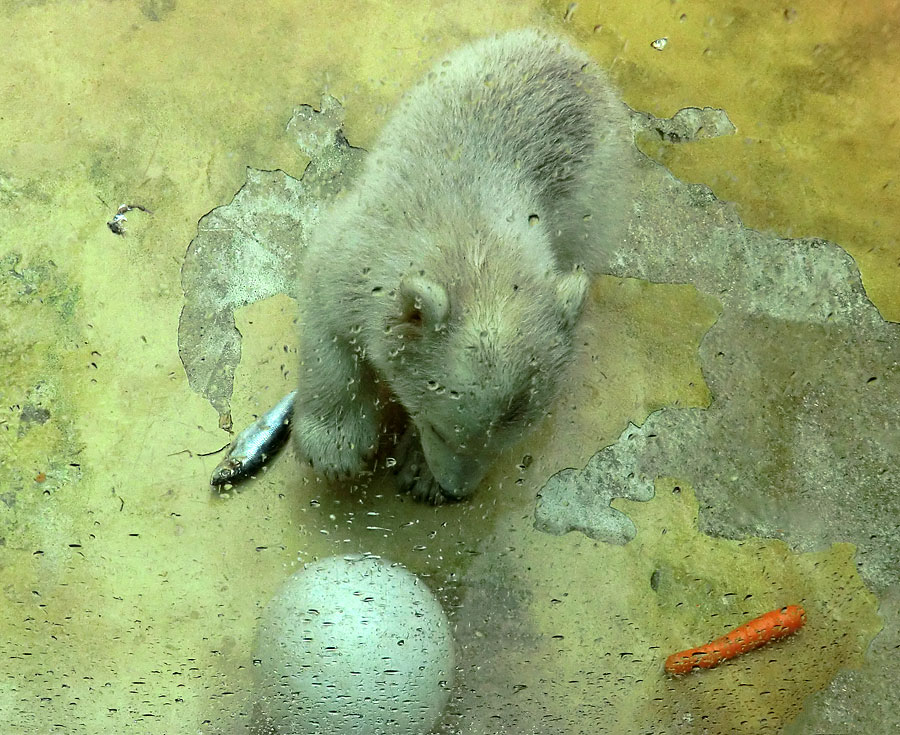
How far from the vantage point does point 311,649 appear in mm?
1281

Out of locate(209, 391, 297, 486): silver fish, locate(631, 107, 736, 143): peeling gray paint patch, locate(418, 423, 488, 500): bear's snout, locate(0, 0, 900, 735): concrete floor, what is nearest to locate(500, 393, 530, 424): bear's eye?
locate(418, 423, 488, 500): bear's snout

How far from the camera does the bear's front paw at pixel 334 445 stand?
5.11 feet

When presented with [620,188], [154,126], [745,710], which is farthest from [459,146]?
[745,710]

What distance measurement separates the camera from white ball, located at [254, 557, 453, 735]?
4.14 feet

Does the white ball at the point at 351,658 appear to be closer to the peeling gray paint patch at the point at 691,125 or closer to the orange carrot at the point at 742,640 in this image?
the orange carrot at the point at 742,640

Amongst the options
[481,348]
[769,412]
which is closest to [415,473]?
[481,348]

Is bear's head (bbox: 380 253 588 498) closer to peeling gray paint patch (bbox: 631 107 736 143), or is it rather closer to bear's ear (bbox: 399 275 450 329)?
bear's ear (bbox: 399 275 450 329)

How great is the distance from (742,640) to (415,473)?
716mm

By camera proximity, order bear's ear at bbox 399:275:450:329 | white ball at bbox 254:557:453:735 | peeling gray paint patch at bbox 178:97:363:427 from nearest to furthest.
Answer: bear's ear at bbox 399:275:450:329 → white ball at bbox 254:557:453:735 → peeling gray paint patch at bbox 178:97:363:427

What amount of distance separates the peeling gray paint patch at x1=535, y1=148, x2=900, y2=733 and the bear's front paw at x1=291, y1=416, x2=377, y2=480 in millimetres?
380

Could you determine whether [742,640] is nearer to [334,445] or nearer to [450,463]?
[450,463]

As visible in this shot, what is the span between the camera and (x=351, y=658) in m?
1.27

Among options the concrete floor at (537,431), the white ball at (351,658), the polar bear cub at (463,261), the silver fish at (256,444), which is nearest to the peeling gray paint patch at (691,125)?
the concrete floor at (537,431)

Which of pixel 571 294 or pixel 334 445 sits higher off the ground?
pixel 571 294
